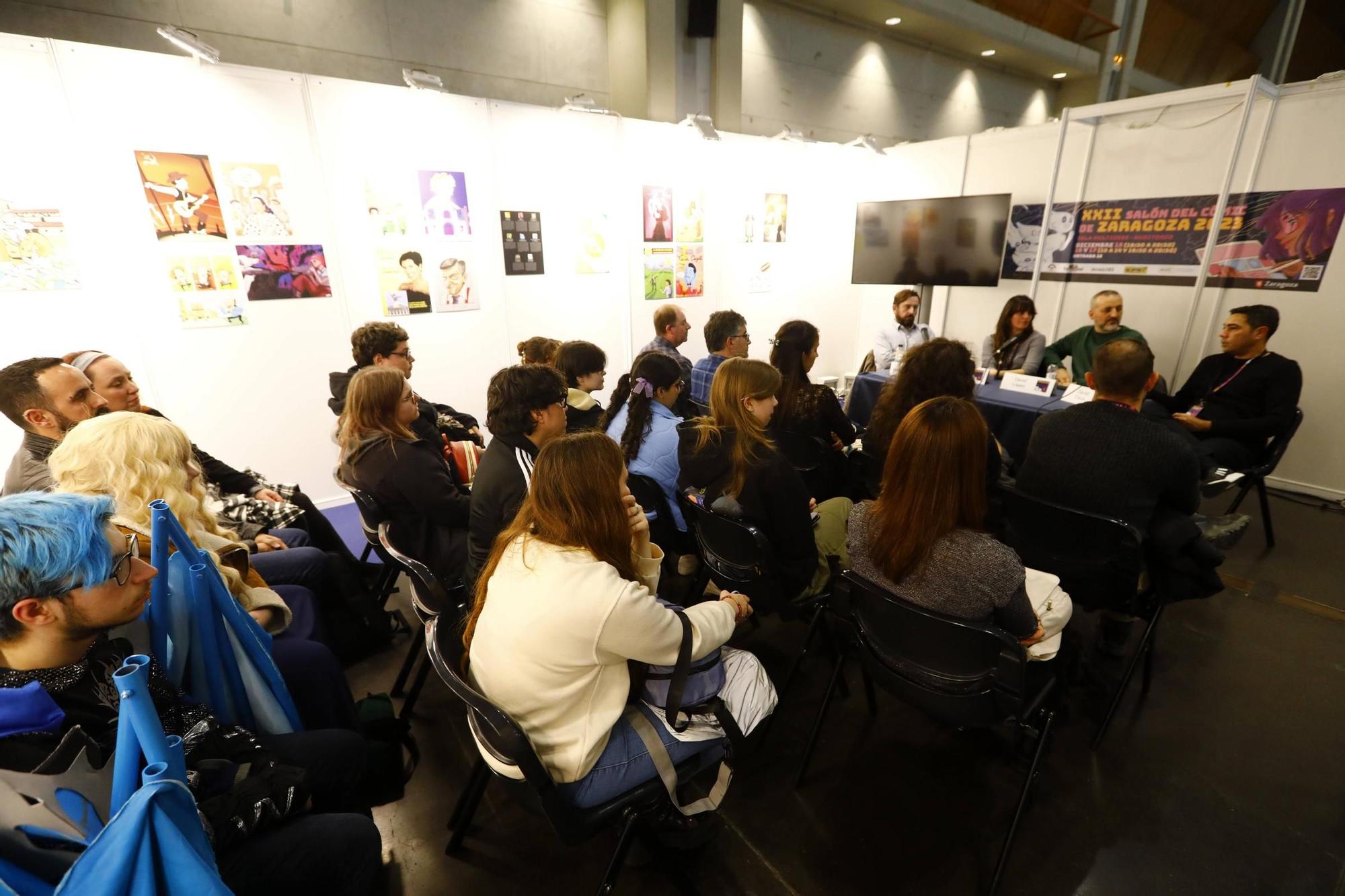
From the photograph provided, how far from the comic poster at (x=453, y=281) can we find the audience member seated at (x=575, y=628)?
341 centimetres

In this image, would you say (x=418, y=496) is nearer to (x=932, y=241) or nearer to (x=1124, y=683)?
(x=1124, y=683)

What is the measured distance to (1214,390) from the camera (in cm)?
355

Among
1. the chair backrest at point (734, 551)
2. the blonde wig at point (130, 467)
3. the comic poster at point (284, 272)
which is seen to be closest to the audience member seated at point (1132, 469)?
the chair backrest at point (734, 551)

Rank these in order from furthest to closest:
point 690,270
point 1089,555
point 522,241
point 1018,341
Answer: point 690,270 → point 522,241 → point 1018,341 → point 1089,555

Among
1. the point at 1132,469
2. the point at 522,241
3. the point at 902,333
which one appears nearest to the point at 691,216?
the point at 522,241

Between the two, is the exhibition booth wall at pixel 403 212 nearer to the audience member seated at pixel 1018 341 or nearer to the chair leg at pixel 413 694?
the audience member seated at pixel 1018 341

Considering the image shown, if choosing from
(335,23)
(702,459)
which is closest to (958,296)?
(702,459)

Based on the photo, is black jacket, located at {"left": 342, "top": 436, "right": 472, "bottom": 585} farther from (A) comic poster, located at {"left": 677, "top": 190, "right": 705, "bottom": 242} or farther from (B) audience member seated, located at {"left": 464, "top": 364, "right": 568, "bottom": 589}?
(A) comic poster, located at {"left": 677, "top": 190, "right": 705, "bottom": 242}

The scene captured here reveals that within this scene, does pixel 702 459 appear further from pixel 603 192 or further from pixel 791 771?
pixel 603 192

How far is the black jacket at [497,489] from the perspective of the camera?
6.45 feet

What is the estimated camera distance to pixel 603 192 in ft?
16.0

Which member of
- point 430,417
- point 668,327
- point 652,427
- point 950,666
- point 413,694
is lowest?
point 413,694

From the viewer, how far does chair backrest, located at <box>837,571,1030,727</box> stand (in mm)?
1418

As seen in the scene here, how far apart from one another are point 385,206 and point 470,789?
12.1ft
